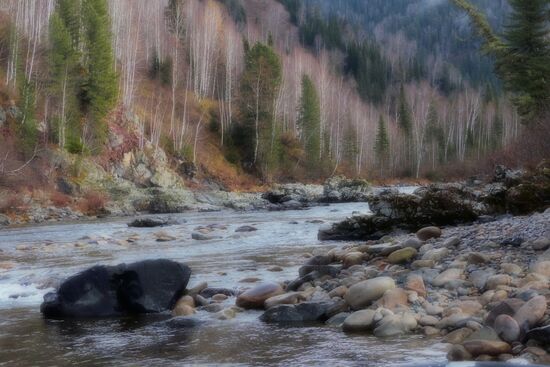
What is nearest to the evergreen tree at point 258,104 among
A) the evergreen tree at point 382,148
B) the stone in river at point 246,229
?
the evergreen tree at point 382,148

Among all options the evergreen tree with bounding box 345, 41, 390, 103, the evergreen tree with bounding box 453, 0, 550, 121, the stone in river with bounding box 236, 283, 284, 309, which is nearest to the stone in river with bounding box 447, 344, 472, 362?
the stone in river with bounding box 236, 283, 284, 309

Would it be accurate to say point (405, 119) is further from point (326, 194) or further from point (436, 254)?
point (436, 254)

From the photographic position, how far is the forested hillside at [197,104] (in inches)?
1444

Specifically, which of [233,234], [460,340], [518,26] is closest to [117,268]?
[460,340]

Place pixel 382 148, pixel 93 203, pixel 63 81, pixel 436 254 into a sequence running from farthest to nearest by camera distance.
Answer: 1. pixel 382 148
2. pixel 63 81
3. pixel 93 203
4. pixel 436 254

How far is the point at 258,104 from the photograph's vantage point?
166 ft

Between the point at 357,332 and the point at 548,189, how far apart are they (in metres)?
7.73

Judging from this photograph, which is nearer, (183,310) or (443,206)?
(183,310)

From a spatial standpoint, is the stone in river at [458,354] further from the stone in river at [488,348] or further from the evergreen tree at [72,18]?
the evergreen tree at [72,18]

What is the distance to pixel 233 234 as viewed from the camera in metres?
17.6

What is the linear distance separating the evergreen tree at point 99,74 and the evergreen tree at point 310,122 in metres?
20.6

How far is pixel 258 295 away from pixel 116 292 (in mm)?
1922

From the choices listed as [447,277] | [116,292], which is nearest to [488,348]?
[447,277]

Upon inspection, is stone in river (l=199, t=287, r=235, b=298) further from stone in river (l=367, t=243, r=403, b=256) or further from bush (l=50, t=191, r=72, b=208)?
bush (l=50, t=191, r=72, b=208)
